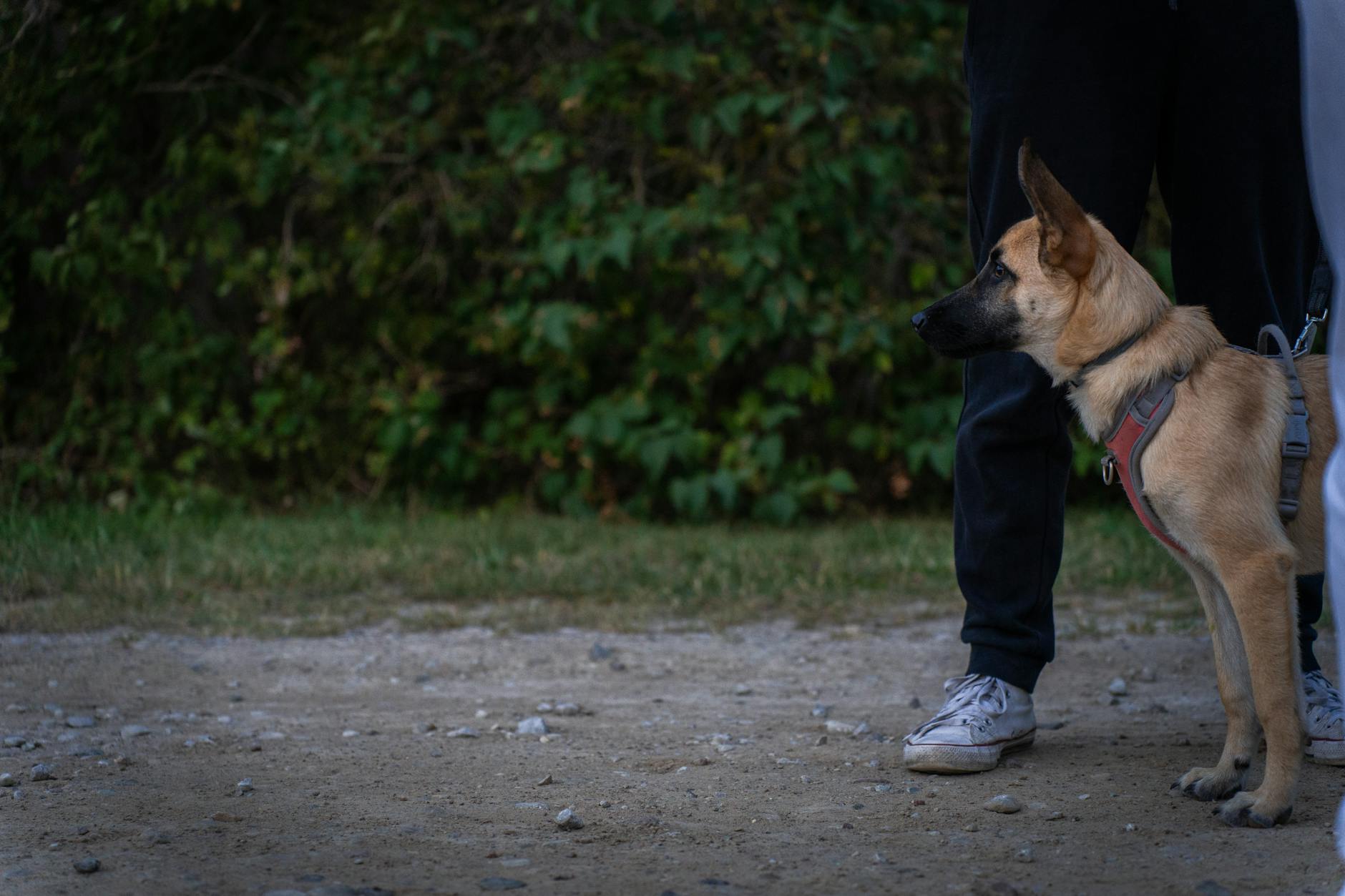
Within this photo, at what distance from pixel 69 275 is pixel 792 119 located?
11.7ft

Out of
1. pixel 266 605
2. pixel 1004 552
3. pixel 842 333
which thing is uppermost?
pixel 842 333

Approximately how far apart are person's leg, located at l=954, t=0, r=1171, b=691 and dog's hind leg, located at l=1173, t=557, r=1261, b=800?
0.37 metres

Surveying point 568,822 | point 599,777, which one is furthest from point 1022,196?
point 568,822

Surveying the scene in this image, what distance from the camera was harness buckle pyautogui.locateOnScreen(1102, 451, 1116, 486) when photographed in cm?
281

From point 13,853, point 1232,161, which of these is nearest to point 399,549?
point 13,853

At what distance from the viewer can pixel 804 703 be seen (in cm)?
373

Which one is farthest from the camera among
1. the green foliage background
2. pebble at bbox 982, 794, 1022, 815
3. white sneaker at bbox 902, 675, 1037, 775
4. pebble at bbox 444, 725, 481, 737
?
the green foliage background

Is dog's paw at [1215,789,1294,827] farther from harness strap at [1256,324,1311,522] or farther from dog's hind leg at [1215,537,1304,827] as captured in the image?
harness strap at [1256,324,1311,522]


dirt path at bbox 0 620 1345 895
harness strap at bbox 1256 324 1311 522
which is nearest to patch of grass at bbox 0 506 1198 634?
dirt path at bbox 0 620 1345 895

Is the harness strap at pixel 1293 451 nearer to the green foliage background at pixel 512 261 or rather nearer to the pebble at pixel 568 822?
the pebble at pixel 568 822

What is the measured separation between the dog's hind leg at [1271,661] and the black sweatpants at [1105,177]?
1.89 feet

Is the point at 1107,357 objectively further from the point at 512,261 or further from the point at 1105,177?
the point at 512,261

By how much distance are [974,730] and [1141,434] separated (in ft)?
2.45

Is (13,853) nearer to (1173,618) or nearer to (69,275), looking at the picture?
(1173,618)
